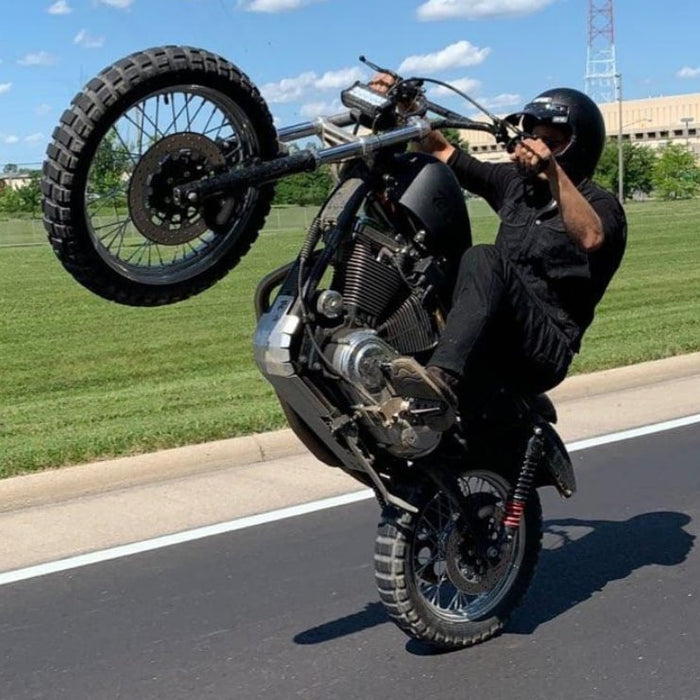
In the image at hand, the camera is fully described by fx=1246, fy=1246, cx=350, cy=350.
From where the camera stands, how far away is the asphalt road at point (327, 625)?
445 cm

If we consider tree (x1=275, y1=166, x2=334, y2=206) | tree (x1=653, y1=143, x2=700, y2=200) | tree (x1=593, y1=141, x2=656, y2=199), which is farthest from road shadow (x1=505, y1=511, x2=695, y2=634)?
tree (x1=593, y1=141, x2=656, y2=199)

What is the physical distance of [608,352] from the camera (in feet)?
37.5

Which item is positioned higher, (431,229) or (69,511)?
(431,229)

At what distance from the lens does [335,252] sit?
428cm

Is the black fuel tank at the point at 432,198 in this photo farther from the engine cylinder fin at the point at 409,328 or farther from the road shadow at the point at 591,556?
the road shadow at the point at 591,556

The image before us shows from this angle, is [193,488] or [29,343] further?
[29,343]

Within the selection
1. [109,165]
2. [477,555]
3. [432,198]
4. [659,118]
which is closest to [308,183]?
[432,198]

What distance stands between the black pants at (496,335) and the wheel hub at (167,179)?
3.10 ft

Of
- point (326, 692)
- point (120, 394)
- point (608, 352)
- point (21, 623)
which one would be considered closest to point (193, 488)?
point (21, 623)

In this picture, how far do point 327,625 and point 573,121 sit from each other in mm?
2203

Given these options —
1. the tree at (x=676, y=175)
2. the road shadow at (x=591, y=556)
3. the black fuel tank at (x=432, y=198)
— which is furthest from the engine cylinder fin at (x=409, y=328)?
the tree at (x=676, y=175)

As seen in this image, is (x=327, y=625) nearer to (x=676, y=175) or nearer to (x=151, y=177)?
(x=151, y=177)

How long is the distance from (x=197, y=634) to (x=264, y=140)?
1.98 meters

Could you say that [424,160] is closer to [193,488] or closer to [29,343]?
[193,488]
